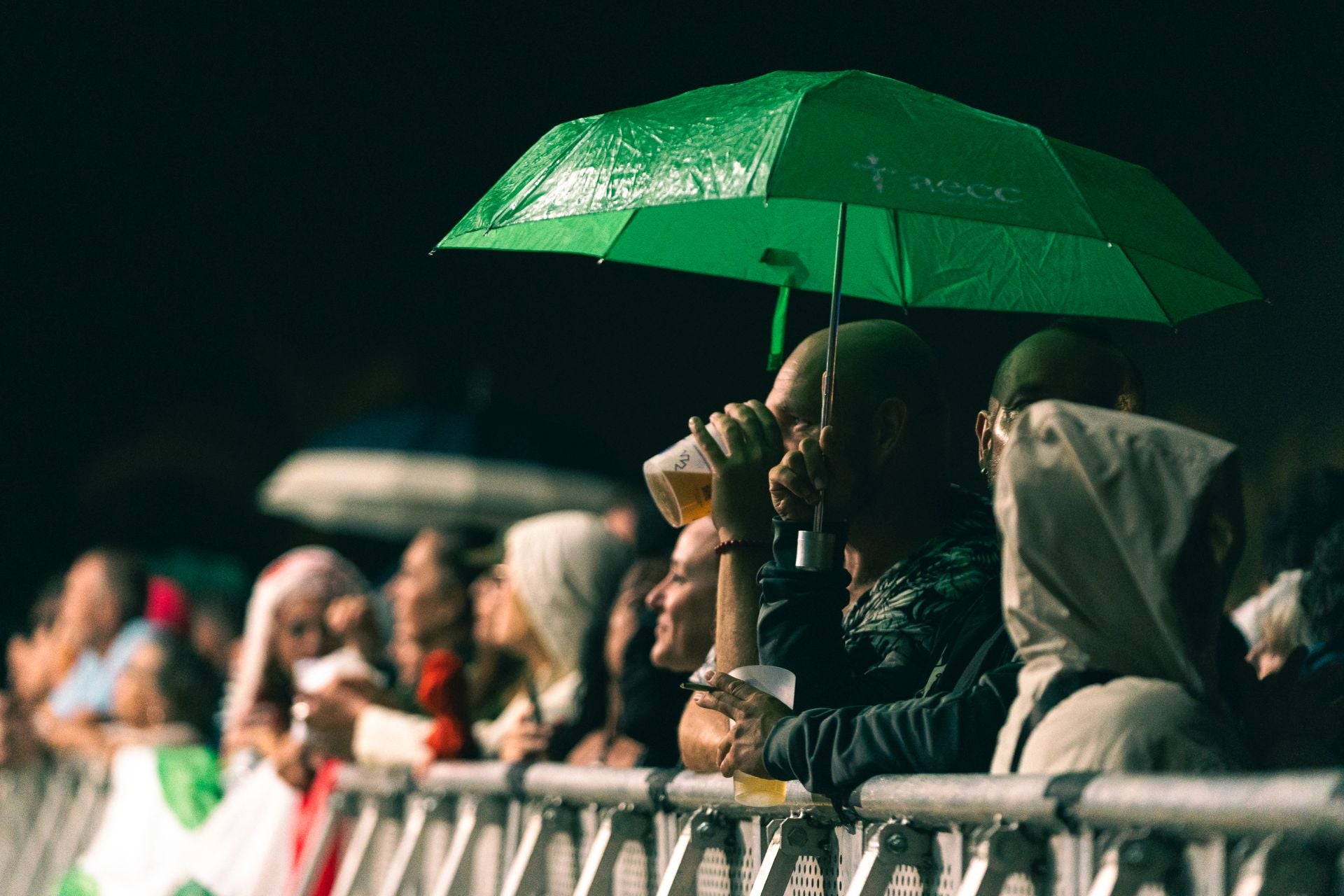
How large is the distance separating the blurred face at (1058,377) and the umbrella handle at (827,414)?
332 mm

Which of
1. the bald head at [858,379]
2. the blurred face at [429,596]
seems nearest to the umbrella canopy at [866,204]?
the bald head at [858,379]

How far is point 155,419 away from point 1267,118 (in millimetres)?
12079

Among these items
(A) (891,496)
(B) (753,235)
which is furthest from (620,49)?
(A) (891,496)

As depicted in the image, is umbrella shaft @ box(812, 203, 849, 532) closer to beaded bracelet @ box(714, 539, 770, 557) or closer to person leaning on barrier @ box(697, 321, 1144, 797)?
beaded bracelet @ box(714, 539, 770, 557)

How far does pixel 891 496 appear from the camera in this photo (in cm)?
409

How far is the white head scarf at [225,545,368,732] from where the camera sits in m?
8.00

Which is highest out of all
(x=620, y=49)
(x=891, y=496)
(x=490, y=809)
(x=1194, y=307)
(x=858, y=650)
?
(x=620, y=49)

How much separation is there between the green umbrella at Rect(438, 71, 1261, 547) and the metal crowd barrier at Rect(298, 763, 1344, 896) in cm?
91

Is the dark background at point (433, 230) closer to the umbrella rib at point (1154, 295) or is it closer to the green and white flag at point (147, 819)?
the umbrella rib at point (1154, 295)

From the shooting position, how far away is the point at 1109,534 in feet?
9.22

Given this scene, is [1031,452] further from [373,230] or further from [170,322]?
[170,322]

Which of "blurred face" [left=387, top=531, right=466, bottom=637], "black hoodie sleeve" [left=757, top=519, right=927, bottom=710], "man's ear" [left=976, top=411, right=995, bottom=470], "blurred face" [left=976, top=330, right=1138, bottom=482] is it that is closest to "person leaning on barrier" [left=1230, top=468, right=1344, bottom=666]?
"man's ear" [left=976, top=411, right=995, bottom=470]

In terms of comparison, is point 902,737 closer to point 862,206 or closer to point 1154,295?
point 862,206

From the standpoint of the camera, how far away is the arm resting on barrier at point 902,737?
326cm
